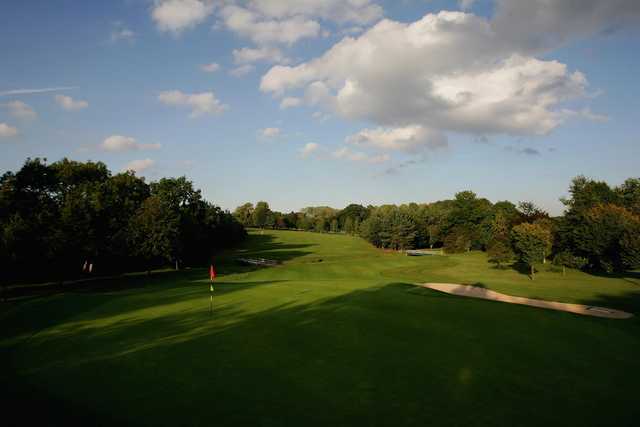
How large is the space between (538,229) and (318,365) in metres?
48.8

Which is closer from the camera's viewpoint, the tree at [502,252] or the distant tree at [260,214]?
the tree at [502,252]

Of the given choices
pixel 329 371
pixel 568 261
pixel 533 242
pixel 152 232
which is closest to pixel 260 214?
pixel 152 232

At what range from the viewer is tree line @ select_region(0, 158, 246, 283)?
36.7 metres

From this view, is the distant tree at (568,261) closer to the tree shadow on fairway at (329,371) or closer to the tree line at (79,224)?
the tree shadow on fairway at (329,371)

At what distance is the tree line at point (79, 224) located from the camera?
3672 cm

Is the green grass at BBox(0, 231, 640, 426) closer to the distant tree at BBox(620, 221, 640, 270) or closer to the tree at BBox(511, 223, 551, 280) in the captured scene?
the distant tree at BBox(620, 221, 640, 270)

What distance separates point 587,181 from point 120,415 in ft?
275

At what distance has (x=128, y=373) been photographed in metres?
12.0

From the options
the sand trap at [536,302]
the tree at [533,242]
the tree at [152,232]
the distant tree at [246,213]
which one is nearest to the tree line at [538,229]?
the tree at [533,242]

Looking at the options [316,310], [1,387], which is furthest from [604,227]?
[1,387]

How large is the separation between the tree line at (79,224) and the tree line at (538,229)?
165ft

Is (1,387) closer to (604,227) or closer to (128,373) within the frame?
(128,373)

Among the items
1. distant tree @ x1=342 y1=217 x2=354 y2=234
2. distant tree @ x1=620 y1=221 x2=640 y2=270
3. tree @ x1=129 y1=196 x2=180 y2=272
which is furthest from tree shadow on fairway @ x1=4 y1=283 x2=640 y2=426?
distant tree @ x1=342 y1=217 x2=354 y2=234

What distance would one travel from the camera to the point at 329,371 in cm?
1186
